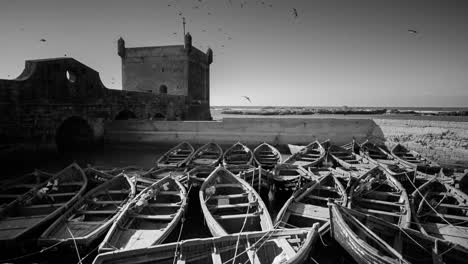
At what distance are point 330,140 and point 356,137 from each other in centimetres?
185

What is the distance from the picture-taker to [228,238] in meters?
4.15

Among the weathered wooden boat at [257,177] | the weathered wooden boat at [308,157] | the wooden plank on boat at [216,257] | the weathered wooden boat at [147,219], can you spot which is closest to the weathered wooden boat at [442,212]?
the weathered wooden boat at [308,157]

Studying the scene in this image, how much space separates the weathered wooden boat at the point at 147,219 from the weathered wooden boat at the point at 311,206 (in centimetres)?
281

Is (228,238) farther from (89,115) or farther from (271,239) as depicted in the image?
(89,115)

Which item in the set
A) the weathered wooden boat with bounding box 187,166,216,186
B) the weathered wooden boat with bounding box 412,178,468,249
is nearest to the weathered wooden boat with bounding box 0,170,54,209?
the weathered wooden boat with bounding box 187,166,216,186

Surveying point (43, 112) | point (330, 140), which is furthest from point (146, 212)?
point (330, 140)

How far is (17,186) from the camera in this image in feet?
24.2

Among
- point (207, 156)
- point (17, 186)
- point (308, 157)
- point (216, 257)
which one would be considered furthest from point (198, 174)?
point (17, 186)

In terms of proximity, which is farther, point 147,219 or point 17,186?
point 17,186

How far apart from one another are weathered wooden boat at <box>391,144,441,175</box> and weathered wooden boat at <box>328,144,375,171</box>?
6.18 ft

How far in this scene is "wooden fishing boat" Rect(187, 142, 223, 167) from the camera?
10698mm

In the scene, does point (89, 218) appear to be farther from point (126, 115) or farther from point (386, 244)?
point (126, 115)

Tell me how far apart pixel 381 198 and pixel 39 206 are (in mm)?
10796

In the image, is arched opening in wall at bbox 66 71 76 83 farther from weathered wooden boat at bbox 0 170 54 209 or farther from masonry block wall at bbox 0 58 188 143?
weathered wooden boat at bbox 0 170 54 209
